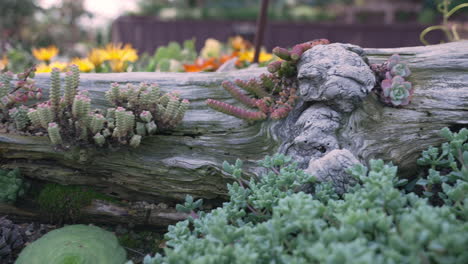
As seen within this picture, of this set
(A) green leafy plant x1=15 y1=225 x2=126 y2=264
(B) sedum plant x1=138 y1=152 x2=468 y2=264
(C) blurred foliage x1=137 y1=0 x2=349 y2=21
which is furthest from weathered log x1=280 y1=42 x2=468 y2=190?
(C) blurred foliage x1=137 y1=0 x2=349 y2=21

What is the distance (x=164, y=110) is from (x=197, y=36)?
9825 millimetres

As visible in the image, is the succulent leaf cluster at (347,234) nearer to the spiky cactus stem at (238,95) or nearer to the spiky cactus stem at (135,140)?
the spiky cactus stem at (135,140)

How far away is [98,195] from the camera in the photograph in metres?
2.69

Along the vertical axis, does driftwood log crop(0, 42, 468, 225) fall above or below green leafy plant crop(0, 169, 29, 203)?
above

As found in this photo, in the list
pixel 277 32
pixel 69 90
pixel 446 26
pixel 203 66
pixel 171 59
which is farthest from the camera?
pixel 277 32

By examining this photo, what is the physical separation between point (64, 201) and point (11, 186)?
328 mm

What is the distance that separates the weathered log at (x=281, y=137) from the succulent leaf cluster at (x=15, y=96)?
0.43 ft

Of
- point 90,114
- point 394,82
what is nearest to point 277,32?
point 394,82

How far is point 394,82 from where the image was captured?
2.38 m

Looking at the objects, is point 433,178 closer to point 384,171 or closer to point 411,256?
point 384,171

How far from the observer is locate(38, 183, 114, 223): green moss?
105 inches

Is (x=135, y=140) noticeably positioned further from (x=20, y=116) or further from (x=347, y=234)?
(x=347, y=234)

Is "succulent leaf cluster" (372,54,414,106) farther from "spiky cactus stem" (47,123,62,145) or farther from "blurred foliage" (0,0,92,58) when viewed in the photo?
"blurred foliage" (0,0,92,58)

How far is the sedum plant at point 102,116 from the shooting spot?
226 cm
